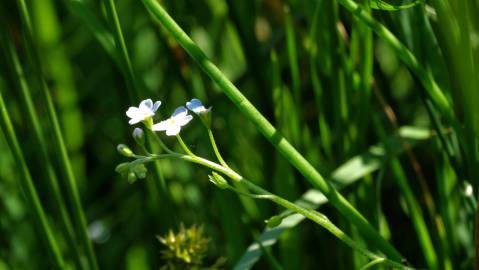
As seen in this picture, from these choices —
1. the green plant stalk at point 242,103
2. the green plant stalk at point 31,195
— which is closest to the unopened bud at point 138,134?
the green plant stalk at point 242,103

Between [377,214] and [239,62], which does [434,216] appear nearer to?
[377,214]

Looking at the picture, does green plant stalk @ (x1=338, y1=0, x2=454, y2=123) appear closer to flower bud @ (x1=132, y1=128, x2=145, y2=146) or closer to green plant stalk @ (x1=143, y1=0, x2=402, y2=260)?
green plant stalk @ (x1=143, y1=0, x2=402, y2=260)

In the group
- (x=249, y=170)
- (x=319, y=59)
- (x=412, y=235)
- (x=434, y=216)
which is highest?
(x=319, y=59)

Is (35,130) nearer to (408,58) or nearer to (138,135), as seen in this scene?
(138,135)

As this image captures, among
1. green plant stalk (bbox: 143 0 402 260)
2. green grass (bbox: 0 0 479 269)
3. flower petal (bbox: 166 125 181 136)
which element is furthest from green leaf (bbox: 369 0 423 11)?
flower petal (bbox: 166 125 181 136)

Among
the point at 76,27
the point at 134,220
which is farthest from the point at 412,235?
the point at 76,27

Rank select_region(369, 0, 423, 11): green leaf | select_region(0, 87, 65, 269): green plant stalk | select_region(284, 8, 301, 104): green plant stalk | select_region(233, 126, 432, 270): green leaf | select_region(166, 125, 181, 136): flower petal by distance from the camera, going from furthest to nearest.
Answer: select_region(284, 8, 301, 104): green plant stalk, select_region(233, 126, 432, 270): green leaf, select_region(0, 87, 65, 269): green plant stalk, select_region(369, 0, 423, 11): green leaf, select_region(166, 125, 181, 136): flower petal

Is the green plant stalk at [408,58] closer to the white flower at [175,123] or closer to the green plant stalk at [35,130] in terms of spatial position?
the white flower at [175,123]
